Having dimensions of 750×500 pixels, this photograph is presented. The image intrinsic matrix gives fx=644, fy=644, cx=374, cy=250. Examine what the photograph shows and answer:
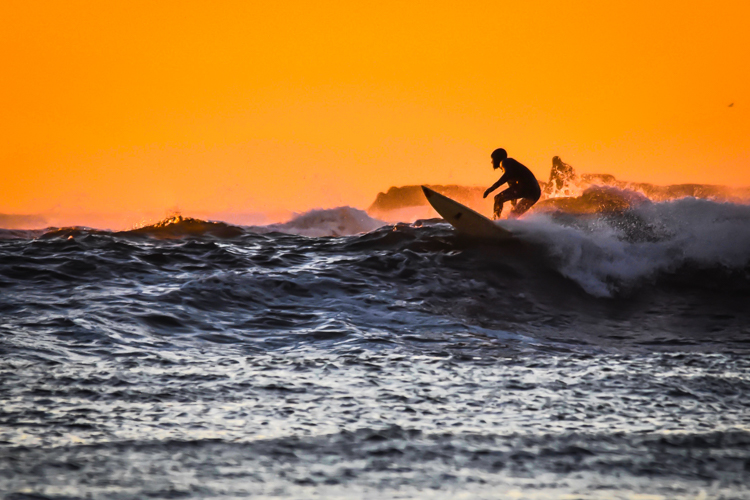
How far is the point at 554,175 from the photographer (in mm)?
16266

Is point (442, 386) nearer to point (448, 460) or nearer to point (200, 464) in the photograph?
point (448, 460)

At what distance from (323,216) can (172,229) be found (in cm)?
679

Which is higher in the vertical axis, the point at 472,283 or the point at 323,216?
the point at 323,216

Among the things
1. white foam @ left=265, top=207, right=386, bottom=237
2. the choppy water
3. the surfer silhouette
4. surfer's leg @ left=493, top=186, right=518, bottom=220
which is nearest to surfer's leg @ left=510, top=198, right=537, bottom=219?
the surfer silhouette

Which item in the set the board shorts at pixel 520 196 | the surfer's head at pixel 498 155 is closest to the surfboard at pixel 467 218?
the board shorts at pixel 520 196

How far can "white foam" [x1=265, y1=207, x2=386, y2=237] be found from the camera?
20.8 m

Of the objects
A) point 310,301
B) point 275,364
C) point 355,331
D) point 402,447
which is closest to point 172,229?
point 310,301

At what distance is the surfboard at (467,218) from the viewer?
1101 centimetres

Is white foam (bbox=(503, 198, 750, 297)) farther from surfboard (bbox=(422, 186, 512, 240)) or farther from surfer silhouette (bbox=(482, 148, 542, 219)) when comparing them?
surfer silhouette (bbox=(482, 148, 542, 219))

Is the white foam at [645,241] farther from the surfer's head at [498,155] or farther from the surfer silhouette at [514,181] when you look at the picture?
the surfer's head at [498,155]

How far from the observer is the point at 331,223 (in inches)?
842

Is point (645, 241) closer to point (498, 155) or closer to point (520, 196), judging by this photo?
point (520, 196)

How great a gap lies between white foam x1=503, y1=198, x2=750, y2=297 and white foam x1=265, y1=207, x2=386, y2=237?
1005 cm

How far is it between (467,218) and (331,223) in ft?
35.0
